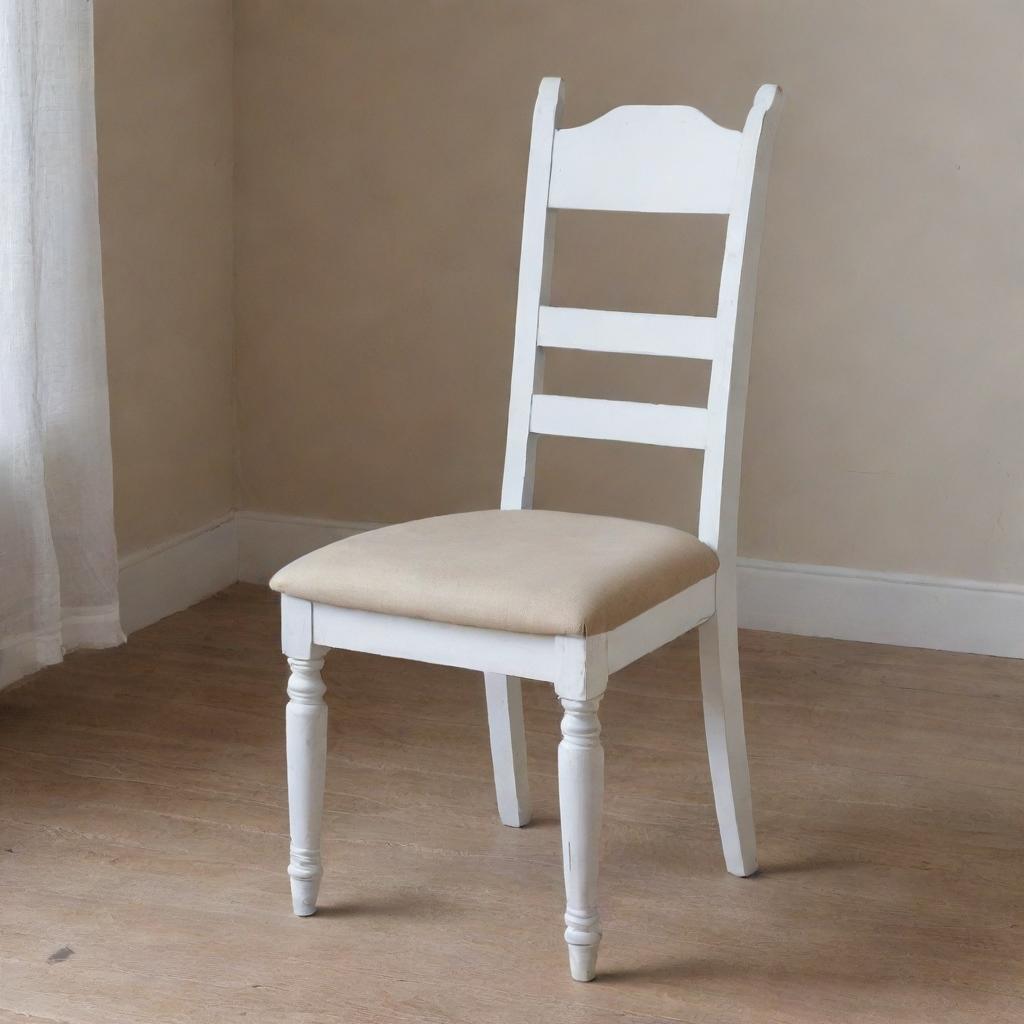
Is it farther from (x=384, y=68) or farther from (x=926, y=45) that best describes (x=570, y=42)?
(x=926, y=45)

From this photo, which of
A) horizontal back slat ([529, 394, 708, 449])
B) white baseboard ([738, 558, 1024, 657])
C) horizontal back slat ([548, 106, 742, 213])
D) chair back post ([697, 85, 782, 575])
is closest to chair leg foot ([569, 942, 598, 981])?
chair back post ([697, 85, 782, 575])

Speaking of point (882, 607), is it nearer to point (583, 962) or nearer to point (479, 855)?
point (479, 855)

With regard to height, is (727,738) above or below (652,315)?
below

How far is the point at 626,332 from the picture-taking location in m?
1.85

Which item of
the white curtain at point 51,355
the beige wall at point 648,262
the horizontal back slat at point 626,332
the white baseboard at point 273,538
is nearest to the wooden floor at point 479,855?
the white curtain at point 51,355

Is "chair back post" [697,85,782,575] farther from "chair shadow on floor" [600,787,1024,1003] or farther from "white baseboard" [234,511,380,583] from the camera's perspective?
"white baseboard" [234,511,380,583]

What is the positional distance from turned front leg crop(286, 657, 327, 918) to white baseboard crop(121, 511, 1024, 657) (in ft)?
4.04

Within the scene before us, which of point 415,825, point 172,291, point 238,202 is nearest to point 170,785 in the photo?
point 415,825

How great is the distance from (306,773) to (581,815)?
0.35 metres

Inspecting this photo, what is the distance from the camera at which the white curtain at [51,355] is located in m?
2.17

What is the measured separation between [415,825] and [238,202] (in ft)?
5.45

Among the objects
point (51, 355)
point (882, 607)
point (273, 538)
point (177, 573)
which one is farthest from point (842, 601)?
point (51, 355)

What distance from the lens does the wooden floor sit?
1591mm

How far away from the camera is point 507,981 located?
161cm
